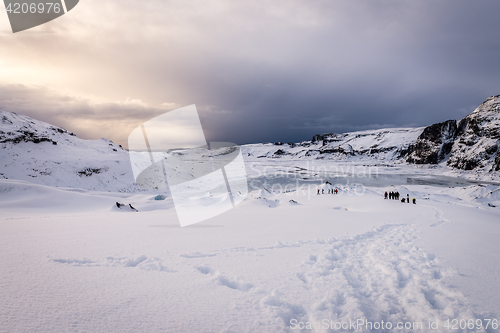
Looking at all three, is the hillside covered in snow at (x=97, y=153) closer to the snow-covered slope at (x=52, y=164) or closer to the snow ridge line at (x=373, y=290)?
the snow-covered slope at (x=52, y=164)

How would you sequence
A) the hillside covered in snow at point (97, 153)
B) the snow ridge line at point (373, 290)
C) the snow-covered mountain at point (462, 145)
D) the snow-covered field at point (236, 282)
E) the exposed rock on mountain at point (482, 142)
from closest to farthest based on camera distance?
the snow-covered field at point (236, 282) → the snow ridge line at point (373, 290) → the hillside covered in snow at point (97, 153) → the exposed rock on mountain at point (482, 142) → the snow-covered mountain at point (462, 145)

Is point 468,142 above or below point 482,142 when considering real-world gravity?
above

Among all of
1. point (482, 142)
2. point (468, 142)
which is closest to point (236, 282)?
point (482, 142)

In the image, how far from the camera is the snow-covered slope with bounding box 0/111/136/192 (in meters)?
27.0

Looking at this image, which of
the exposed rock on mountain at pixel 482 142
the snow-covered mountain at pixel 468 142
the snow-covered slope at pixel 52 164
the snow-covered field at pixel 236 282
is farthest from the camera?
the snow-covered mountain at pixel 468 142

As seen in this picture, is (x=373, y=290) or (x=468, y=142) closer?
(x=373, y=290)

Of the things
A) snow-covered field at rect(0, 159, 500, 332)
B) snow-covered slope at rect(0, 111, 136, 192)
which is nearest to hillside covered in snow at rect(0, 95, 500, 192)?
snow-covered slope at rect(0, 111, 136, 192)

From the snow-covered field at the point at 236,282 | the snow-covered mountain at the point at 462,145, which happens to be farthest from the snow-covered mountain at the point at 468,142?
the snow-covered field at the point at 236,282

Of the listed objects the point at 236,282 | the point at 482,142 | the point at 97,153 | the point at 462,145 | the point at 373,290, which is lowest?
the point at 373,290

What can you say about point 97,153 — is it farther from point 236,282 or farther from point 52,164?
point 236,282

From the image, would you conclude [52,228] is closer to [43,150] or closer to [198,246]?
[198,246]

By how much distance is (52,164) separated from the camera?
2936cm

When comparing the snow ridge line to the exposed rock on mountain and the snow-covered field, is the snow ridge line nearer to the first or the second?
the snow-covered field

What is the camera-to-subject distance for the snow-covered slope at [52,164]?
27.0m
